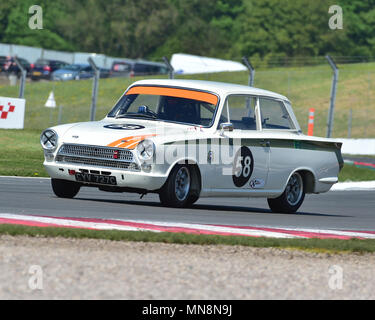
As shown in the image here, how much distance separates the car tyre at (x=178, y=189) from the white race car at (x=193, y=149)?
0.01m

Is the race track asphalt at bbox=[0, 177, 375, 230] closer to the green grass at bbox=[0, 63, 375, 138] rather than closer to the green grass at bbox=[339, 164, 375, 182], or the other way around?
the green grass at bbox=[339, 164, 375, 182]

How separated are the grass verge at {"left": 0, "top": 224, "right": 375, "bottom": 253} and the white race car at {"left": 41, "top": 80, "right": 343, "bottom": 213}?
237 cm

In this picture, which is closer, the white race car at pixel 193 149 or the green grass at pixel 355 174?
the white race car at pixel 193 149

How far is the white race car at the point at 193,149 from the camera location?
38.6ft

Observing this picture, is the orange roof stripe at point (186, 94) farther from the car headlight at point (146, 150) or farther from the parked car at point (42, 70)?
the parked car at point (42, 70)

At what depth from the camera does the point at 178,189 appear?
12164mm

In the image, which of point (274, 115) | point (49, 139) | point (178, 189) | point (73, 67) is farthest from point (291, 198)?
point (73, 67)

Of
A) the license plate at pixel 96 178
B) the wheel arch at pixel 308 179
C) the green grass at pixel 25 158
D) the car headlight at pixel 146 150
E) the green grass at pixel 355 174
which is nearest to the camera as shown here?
the car headlight at pixel 146 150

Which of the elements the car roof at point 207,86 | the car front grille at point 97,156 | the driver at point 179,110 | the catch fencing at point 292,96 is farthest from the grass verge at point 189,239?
the catch fencing at point 292,96

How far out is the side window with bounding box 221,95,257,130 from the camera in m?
13.1

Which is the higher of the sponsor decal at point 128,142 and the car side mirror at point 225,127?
the car side mirror at point 225,127

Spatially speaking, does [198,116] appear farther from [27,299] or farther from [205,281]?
[27,299]

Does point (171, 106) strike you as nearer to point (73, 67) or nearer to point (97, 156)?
point (97, 156)

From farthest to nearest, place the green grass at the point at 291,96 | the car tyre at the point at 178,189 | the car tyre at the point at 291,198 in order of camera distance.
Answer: the green grass at the point at 291,96 < the car tyre at the point at 291,198 < the car tyre at the point at 178,189
